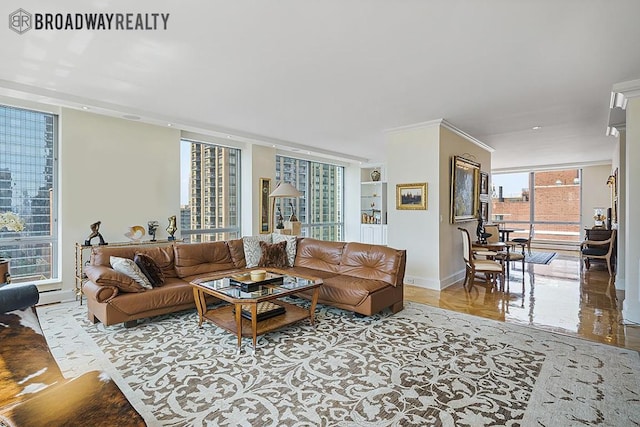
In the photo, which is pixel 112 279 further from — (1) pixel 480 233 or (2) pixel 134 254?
(1) pixel 480 233

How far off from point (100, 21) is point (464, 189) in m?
5.63

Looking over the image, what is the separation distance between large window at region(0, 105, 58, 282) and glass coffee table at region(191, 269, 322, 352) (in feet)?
8.57

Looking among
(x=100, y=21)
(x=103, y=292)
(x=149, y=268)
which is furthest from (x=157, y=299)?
(x=100, y=21)

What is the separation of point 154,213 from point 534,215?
451 inches

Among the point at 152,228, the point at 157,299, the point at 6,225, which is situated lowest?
the point at 157,299

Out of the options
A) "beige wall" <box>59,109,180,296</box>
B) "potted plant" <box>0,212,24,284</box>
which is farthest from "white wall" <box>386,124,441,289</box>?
"potted plant" <box>0,212,24,284</box>

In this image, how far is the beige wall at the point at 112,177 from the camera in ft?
14.8

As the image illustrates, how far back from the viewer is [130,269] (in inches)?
142

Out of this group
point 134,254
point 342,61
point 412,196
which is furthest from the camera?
point 412,196

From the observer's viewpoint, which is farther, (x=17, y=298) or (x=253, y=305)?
(x=253, y=305)

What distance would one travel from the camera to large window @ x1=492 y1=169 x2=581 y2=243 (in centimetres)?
1032

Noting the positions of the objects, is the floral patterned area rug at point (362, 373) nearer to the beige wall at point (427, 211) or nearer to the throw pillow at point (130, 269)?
the throw pillow at point (130, 269)

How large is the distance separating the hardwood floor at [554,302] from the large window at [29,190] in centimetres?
514

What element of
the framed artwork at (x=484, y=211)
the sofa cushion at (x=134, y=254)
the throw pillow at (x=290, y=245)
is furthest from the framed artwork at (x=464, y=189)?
the sofa cushion at (x=134, y=254)
